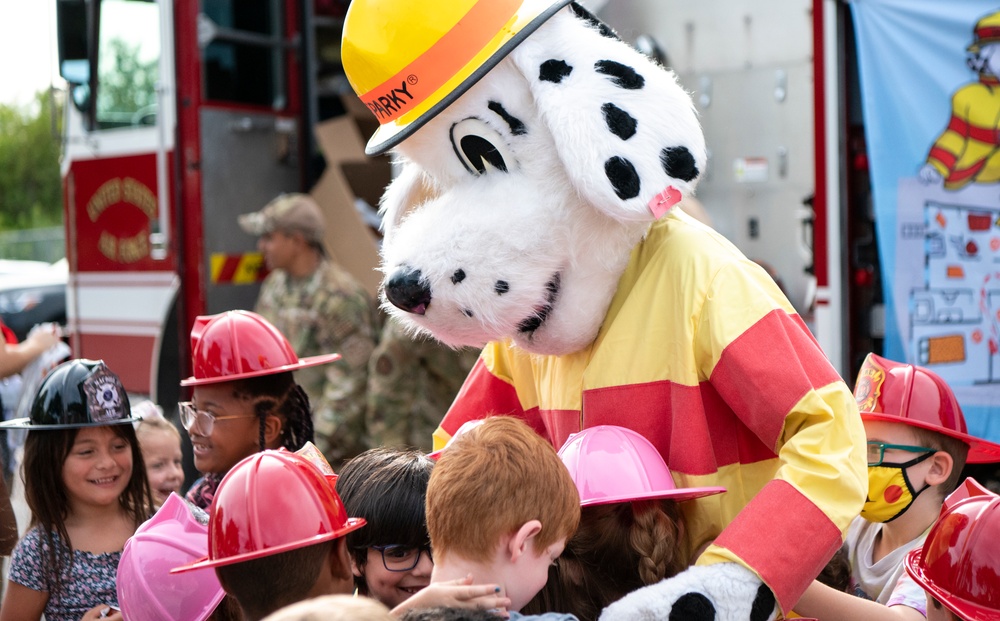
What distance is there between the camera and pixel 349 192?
6207mm

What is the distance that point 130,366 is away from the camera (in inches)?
234

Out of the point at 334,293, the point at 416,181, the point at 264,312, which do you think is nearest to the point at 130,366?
the point at 264,312

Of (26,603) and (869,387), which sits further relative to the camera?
(869,387)

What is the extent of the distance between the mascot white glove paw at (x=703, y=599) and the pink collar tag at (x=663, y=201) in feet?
2.04

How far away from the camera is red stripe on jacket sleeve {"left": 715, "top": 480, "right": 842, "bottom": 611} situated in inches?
73.6

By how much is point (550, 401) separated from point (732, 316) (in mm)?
499

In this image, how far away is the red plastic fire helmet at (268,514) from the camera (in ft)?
6.22

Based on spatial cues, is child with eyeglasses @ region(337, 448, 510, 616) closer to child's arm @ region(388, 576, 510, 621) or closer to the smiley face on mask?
child's arm @ region(388, 576, 510, 621)

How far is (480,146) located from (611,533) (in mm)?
773

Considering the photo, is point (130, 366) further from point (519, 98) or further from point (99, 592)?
point (519, 98)

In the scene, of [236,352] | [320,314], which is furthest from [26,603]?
[320,314]

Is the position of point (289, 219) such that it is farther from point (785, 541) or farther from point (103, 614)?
point (785, 541)

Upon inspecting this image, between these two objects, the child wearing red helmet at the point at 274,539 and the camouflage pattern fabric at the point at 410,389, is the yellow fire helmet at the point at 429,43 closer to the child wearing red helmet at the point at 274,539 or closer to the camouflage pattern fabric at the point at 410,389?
the child wearing red helmet at the point at 274,539

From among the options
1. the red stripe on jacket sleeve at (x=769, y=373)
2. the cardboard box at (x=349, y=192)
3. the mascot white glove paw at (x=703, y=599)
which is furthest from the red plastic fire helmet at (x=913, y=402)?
the cardboard box at (x=349, y=192)
